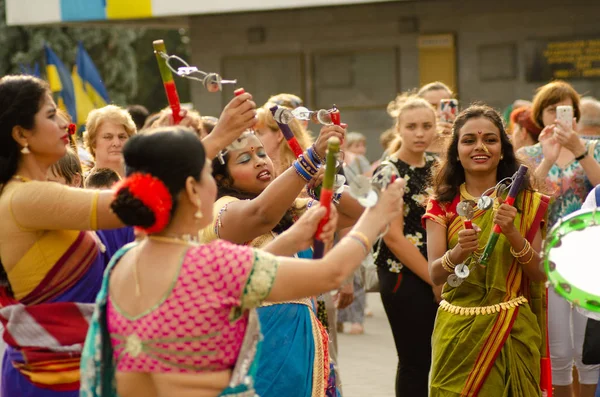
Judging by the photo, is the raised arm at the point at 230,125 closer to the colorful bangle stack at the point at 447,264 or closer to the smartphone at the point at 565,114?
the colorful bangle stack at the point at 447,264

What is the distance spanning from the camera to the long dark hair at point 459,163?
4949mm

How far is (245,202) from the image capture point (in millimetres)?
4219

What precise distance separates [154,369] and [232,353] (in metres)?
0.23

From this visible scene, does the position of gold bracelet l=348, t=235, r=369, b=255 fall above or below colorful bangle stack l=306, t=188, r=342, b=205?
above

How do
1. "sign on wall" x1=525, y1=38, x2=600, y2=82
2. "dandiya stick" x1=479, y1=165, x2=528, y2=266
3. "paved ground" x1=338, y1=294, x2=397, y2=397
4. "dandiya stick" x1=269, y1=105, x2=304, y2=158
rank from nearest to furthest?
"dandiya stick" x1=269, y1=105, x2=304, y2=158, "dandiya stick" x1=479, y1=165, x2=528, y2=266, "paved ground" x1=338, y1=294, x2=397, y2=397, "sign on wall" x1=525, y1=38, x2=600, y2=82

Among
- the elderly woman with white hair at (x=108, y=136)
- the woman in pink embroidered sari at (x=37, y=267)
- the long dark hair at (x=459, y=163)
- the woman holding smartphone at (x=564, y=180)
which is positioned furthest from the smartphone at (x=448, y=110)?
the woman in pink embroidered sari at (x=37, y=267)

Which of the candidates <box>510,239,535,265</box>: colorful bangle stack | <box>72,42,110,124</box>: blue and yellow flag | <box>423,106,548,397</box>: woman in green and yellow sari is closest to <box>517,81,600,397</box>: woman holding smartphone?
Answer: <box>423,106,548,397</box>: woman in green and yellow sari

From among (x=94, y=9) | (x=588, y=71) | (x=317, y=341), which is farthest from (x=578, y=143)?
(x=94, y=9)

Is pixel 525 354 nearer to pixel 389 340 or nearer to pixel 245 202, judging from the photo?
pixel 245 202

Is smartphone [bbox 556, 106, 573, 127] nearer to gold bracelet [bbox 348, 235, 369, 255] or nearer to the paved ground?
the paved ground

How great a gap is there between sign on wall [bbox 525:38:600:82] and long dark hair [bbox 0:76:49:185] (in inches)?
409

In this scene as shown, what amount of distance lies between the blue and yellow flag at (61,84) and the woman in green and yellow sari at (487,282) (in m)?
7.21

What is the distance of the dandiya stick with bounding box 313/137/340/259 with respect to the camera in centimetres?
303

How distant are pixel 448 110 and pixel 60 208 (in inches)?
156
